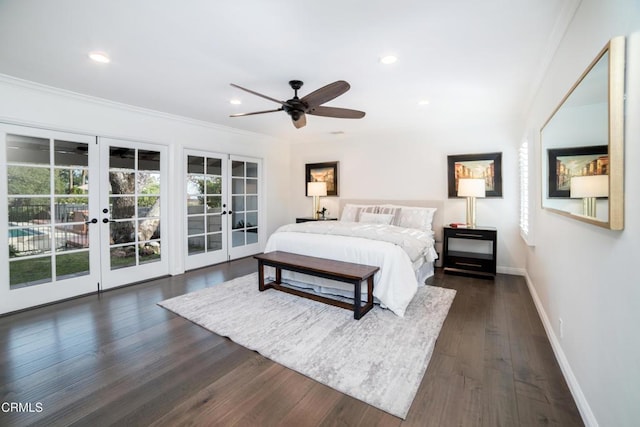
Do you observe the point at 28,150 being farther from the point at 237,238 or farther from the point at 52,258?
the point at 237,238

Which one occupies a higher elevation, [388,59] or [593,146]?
[388,59]

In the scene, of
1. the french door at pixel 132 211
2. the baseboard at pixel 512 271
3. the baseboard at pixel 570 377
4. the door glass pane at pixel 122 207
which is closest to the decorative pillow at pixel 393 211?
the baseboard at pixel 512 271

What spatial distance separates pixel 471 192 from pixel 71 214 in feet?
17.7

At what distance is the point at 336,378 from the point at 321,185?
14.4 ft

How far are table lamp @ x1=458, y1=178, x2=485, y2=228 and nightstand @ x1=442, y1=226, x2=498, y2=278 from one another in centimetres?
22

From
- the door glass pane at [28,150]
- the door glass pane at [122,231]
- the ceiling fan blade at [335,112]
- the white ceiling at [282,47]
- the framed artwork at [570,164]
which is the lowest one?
the door glass pane at [122,231]

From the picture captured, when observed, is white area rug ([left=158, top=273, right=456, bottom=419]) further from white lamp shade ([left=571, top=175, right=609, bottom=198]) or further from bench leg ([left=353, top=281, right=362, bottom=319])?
white lamp shade ([left=571, top=175, right=609, bottom=198])

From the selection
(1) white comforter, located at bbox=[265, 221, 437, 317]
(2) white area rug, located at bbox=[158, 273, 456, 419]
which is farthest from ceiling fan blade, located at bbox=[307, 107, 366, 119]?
(2) white area rug, located at bbox=[158, 273, 456, 419]

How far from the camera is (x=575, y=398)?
1.77m

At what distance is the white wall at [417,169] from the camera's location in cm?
457

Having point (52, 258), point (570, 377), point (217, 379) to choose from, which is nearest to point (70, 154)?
point (52, 258)

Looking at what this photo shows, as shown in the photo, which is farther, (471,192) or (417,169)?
(417,169)

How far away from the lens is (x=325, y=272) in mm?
3090

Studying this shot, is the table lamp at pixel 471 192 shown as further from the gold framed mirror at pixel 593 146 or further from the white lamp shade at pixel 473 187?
the gold framed mirror at pixel 593 146
